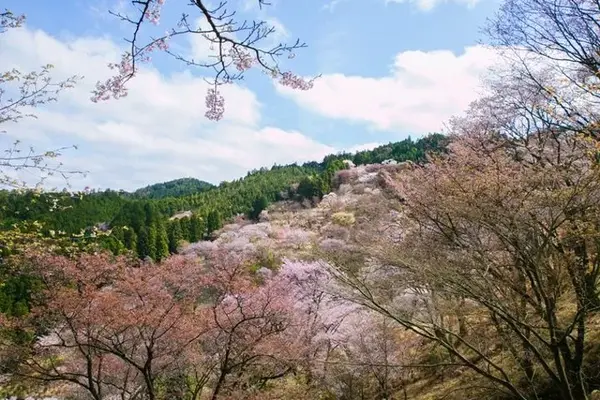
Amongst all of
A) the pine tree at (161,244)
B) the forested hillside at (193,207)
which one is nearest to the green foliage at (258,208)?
the forested hillside at (193,207)

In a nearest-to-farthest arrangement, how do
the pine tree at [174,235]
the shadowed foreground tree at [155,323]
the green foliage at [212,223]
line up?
the shadowed foreground tree at [155,323] < the pine tree at [174,235] < the green foliage at [212,223]

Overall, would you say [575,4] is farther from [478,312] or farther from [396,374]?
[396,374]

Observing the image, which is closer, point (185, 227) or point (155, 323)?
point (155, 323)

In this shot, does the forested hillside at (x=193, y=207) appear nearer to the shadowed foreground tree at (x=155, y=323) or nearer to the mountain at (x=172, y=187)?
the shadowed foreground tree at (x=155, y=323)

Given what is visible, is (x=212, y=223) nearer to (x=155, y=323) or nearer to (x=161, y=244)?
(x=161, y=244)

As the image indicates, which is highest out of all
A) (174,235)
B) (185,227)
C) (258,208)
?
(258,208)

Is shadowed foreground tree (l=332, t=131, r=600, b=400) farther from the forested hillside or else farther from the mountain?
the mountain

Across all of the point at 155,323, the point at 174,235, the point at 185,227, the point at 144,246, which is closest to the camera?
the point at 155,323

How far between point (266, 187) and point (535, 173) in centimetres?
7931

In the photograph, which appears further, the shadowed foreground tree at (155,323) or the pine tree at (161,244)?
the pine tree at (161,244)

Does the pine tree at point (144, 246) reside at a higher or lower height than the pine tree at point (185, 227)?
lower

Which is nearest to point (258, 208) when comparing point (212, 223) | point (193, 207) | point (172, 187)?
point (212, 223)

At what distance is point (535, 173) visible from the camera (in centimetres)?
693

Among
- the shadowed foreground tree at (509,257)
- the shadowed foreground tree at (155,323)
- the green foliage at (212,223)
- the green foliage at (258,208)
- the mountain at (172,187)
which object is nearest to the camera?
the shadowed foreground tree at (509,257)
